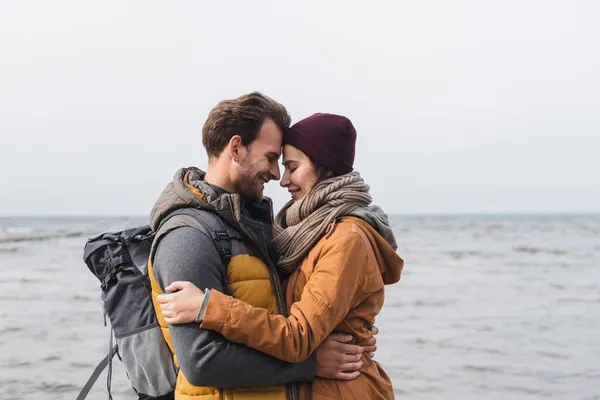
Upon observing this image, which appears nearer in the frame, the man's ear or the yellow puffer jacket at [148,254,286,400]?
the yellow puffer jacket at [148,254,286,400]

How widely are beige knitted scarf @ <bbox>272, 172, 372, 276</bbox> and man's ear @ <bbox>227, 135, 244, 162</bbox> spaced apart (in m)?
0.33

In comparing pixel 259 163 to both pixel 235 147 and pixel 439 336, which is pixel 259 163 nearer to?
pixel 235 147

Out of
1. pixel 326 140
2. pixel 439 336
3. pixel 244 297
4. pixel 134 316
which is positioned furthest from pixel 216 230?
pixel 439 336

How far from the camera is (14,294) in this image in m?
12.2

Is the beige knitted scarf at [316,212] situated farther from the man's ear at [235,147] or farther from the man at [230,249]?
the man's ear at [235,147]

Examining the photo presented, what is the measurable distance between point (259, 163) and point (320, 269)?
536 mm

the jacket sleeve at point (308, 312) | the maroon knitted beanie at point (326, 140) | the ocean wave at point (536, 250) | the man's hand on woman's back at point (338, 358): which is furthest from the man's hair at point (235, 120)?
the ocean wave at point (536, 250)

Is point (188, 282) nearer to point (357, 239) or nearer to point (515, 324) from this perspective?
point (357, 239)

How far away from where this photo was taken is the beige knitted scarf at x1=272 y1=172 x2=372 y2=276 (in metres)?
2.61

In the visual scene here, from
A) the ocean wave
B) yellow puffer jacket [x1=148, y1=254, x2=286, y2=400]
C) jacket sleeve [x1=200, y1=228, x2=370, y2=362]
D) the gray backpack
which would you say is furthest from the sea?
the ocean wave

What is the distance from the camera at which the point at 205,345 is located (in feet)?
7.44

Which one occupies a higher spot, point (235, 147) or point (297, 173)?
point (235, 147)

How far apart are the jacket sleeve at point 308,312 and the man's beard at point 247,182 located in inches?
16.1

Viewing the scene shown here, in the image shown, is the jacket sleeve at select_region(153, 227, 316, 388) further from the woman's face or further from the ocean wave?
the ocean wave
